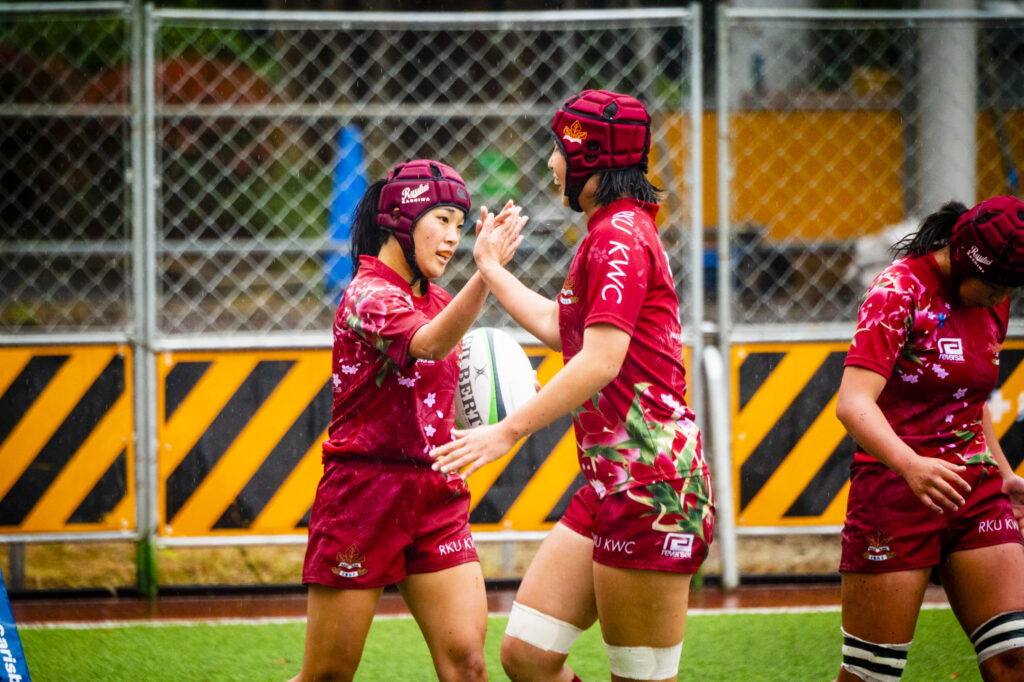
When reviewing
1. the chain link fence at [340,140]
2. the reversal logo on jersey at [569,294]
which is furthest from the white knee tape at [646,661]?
the chain link fence at [340,140]

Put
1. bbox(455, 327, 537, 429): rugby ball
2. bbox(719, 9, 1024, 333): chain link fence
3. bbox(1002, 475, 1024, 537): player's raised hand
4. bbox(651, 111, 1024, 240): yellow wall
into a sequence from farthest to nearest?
bbox(651, 111, 1024, 240): yellow wall < bbox(719, 9, 1024, 333): chain link fence < bbox(1002, 475, 1024, 537): player's raised hand < bbox(455, 327, 537, 429): rugby ball

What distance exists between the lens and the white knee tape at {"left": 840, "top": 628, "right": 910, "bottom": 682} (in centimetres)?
327

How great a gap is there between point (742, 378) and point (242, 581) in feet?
9.75

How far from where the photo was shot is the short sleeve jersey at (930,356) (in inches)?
130

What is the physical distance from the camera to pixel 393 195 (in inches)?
138

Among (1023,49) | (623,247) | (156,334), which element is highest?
(1023,49)

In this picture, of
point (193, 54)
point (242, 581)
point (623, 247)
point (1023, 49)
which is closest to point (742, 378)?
point (242, 581)

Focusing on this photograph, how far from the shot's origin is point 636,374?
291 cm

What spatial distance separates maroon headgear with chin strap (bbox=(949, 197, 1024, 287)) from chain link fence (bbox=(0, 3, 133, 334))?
4198 mm

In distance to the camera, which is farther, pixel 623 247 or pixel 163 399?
pixel 163 399

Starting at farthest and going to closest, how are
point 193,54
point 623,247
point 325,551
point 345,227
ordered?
point 193,54, point 345,227, point 325,551, point 623,247

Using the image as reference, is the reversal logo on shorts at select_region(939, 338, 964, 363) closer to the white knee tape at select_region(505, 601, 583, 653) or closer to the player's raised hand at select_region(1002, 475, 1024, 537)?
the player's raised hand at select_region(1002, 475, 1024, 537)

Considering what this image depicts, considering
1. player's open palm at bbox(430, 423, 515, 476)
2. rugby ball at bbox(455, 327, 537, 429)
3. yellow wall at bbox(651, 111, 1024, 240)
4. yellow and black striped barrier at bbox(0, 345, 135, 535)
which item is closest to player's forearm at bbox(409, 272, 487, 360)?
rugby ball at bbox(455, 327, 537, 429)

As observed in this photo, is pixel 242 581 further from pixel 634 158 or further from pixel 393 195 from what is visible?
pixel 634 158
